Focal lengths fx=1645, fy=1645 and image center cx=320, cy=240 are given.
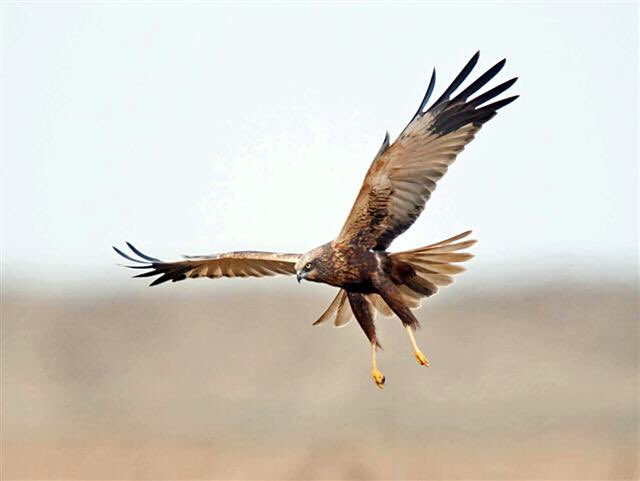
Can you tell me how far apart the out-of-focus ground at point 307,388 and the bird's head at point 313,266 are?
9.88 metres

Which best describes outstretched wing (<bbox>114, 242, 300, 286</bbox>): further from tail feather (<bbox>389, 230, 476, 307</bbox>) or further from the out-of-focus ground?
the out-of-focus ground

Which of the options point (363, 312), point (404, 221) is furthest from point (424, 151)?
point (363, 312)

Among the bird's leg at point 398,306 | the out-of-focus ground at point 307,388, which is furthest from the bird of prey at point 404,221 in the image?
the out-of-focus ground at point 307,388

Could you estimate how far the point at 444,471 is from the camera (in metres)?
25.3

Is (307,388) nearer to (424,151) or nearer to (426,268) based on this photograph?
(426,268)

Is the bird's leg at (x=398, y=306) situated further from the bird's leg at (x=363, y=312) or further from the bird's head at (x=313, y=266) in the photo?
the bird's head at (x=313, y=266)

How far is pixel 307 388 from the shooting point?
120 feet

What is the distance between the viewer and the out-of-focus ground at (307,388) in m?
26.8

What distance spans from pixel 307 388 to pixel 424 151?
923 inches

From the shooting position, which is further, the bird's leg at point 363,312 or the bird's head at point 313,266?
the bird's leg at point 363,312

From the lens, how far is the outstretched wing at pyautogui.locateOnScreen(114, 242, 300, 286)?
49.4 feet
